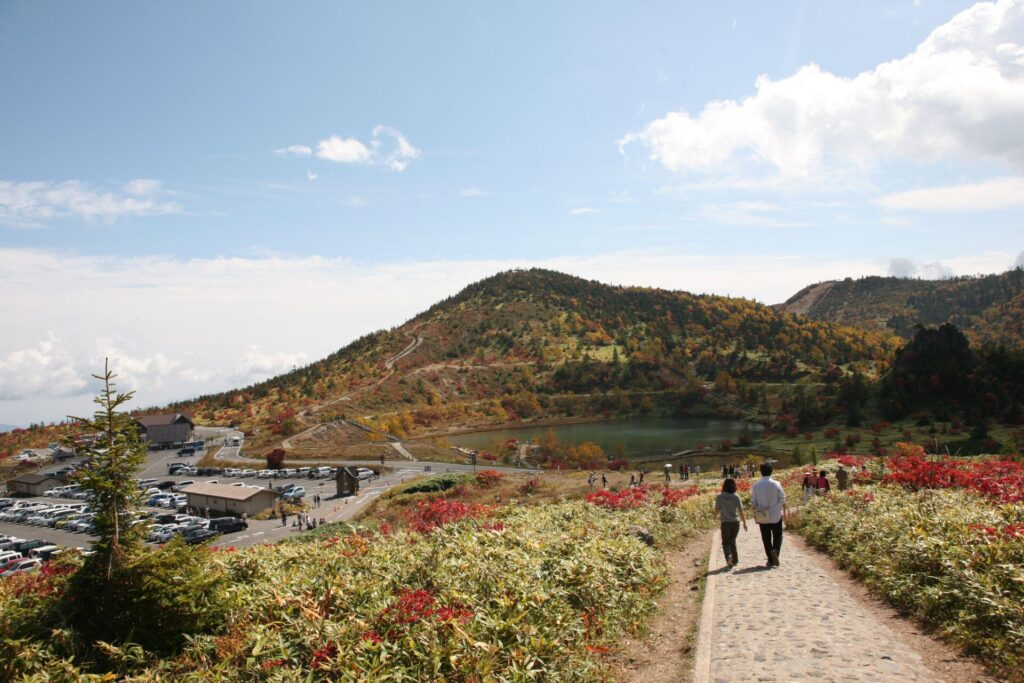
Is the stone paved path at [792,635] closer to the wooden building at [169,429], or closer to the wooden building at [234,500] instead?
the wooden building at [234,500]

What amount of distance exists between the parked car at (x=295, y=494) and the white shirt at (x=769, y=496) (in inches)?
2290

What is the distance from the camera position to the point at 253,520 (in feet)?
177

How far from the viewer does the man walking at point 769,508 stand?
11.9 m

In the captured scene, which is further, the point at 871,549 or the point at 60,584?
the point at 871,549

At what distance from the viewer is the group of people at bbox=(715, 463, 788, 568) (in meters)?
11.9

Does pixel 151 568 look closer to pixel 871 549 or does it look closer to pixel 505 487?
pixel 871 549

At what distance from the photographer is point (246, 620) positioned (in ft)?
26.9

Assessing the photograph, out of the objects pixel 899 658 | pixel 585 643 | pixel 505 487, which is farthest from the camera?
pixel 505 487

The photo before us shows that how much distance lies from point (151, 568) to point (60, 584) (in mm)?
2149

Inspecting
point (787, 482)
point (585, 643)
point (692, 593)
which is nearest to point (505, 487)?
point (787, 482)

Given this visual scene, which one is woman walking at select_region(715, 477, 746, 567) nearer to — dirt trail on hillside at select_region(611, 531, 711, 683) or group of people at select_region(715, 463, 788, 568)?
group of people at select_region(715, 463, 788, 568)

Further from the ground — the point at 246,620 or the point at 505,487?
the point at 246,620

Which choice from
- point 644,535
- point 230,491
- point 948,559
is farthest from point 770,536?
point 230,491

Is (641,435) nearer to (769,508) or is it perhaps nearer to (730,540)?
(730,540)
